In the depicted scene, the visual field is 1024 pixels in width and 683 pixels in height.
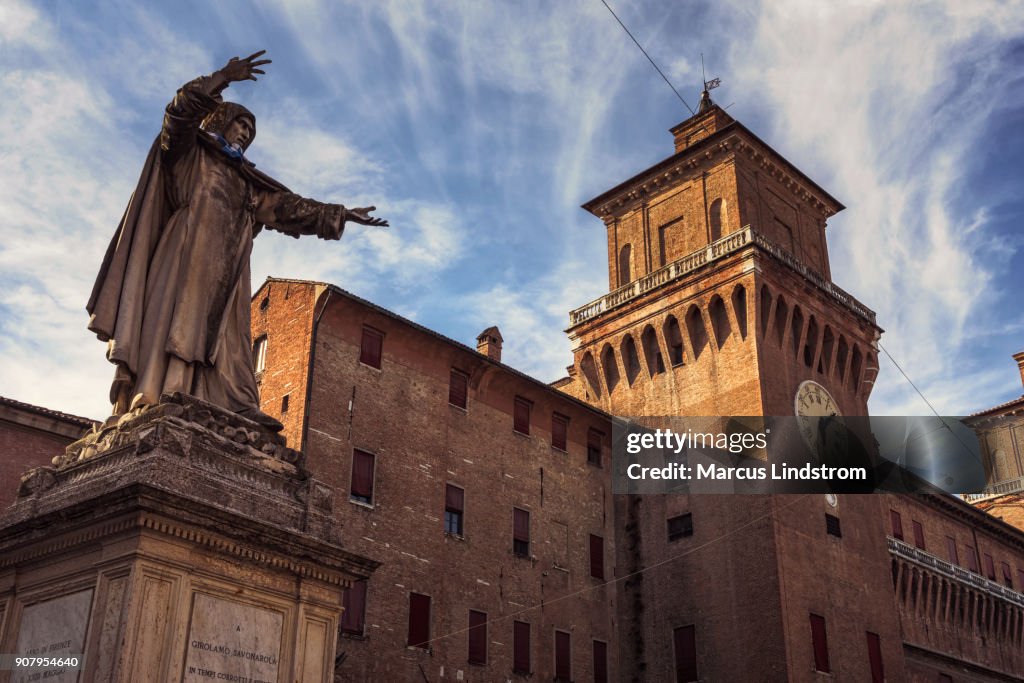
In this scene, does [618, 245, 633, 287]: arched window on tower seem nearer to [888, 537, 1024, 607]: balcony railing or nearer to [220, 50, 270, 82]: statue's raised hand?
[888, 537, 1024, 607]: balcony railing

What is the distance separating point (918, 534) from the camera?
38281 mm

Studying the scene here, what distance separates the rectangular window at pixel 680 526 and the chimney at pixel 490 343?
7586 millimetres

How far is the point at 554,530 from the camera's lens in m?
28.4

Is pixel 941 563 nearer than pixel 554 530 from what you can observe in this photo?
No

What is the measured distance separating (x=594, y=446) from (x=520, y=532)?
16.3ft

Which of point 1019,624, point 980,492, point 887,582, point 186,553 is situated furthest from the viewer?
point 980,492

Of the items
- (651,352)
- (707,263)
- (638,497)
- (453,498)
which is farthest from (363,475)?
(707,263)

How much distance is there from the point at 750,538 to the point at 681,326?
739 cm

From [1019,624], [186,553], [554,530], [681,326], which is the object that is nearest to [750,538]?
[554,530]

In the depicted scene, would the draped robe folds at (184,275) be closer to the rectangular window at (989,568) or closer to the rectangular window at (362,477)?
the rectangular window at (362,477)

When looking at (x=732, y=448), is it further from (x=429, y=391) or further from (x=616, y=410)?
(x=429, y=391)

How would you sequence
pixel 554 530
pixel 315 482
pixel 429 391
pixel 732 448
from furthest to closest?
pixel 732 448, pixel 554 530, pixel 429 391, pixel 315 482

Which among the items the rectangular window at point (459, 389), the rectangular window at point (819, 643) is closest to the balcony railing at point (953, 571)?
the rectangular window at point (819, 643)

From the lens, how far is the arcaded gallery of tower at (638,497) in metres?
24.0
